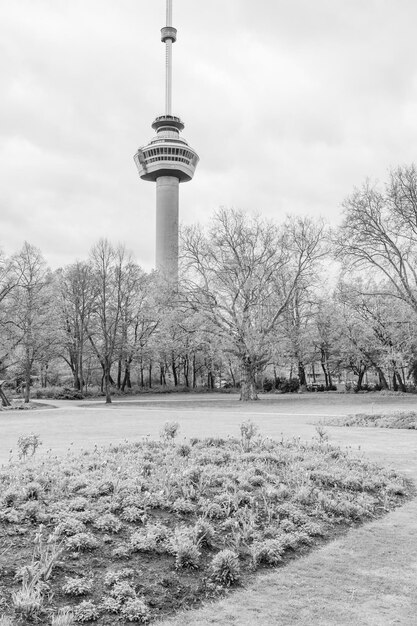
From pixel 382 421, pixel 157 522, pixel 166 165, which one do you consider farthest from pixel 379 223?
pixel 166 165

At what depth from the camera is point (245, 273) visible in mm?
35031

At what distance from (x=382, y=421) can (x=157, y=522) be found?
13.4 m

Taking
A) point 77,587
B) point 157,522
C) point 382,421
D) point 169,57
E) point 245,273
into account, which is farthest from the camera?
point 169,57

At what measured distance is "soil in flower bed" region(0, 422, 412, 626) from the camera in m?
4.35

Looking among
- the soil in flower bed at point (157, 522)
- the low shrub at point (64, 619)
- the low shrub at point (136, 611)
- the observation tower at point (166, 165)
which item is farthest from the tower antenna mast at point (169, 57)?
the low shrub at point (64, 619)

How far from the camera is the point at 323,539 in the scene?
6160mm

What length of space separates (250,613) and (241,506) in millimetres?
2314

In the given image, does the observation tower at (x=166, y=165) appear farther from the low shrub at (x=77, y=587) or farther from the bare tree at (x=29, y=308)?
the low shrub at (x=77, y=587)

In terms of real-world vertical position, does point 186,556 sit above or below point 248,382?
below

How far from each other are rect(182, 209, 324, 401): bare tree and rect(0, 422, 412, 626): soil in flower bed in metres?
25.0

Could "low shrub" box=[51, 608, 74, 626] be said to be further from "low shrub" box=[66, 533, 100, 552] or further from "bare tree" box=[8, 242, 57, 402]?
"bare tree" box=[8, 242, 57, 402]

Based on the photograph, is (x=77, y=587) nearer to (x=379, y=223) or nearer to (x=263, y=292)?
(x=379, y=223)

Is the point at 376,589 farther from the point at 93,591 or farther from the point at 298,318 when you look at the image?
the point at 298,318

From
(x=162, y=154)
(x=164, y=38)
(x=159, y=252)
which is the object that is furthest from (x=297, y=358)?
(x=164, y=38)
